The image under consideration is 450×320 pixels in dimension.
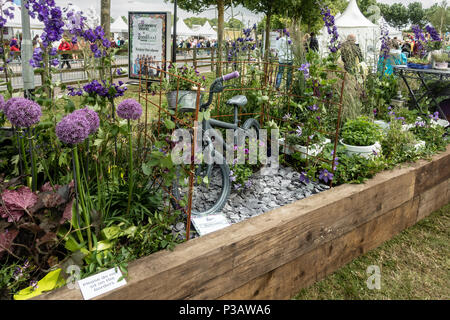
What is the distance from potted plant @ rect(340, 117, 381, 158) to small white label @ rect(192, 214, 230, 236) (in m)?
1.31

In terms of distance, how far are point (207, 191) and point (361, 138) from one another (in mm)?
1279

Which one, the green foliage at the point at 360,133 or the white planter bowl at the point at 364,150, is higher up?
the green foliage at the point at 360,133

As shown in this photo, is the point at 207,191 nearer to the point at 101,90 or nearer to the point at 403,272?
the point at 101,90

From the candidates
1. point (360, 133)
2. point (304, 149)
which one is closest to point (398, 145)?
point (360, 133)

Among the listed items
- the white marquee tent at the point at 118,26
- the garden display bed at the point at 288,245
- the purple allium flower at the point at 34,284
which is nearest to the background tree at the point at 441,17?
the garden display bed at the point at 288,245

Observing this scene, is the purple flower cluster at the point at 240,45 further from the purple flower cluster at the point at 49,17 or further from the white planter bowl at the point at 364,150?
the purple flower cluster at the point at 49,17

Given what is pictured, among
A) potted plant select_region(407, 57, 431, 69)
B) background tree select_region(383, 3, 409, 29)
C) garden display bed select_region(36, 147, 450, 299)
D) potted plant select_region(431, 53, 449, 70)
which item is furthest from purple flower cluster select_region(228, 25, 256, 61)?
background tree select_region(383, 3, 409, 29)

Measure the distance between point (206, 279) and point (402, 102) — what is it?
138 inches

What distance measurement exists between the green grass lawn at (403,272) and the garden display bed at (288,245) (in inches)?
2.4

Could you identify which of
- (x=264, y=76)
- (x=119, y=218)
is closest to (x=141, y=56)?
(x=264, y=76)

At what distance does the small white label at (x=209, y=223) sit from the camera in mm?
2035

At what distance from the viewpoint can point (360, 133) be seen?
298 cm

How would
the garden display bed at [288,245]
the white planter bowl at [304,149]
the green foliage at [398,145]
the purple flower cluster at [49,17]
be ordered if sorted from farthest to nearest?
1. the green foliage at [398,145]
2. the white planter bowl at [304,149]
3. the purple flower cluster at [49,17]
4. the garden display bed at [288,245]

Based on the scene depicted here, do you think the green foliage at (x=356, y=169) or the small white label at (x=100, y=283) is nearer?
the small white label at (x=100, y=283)
